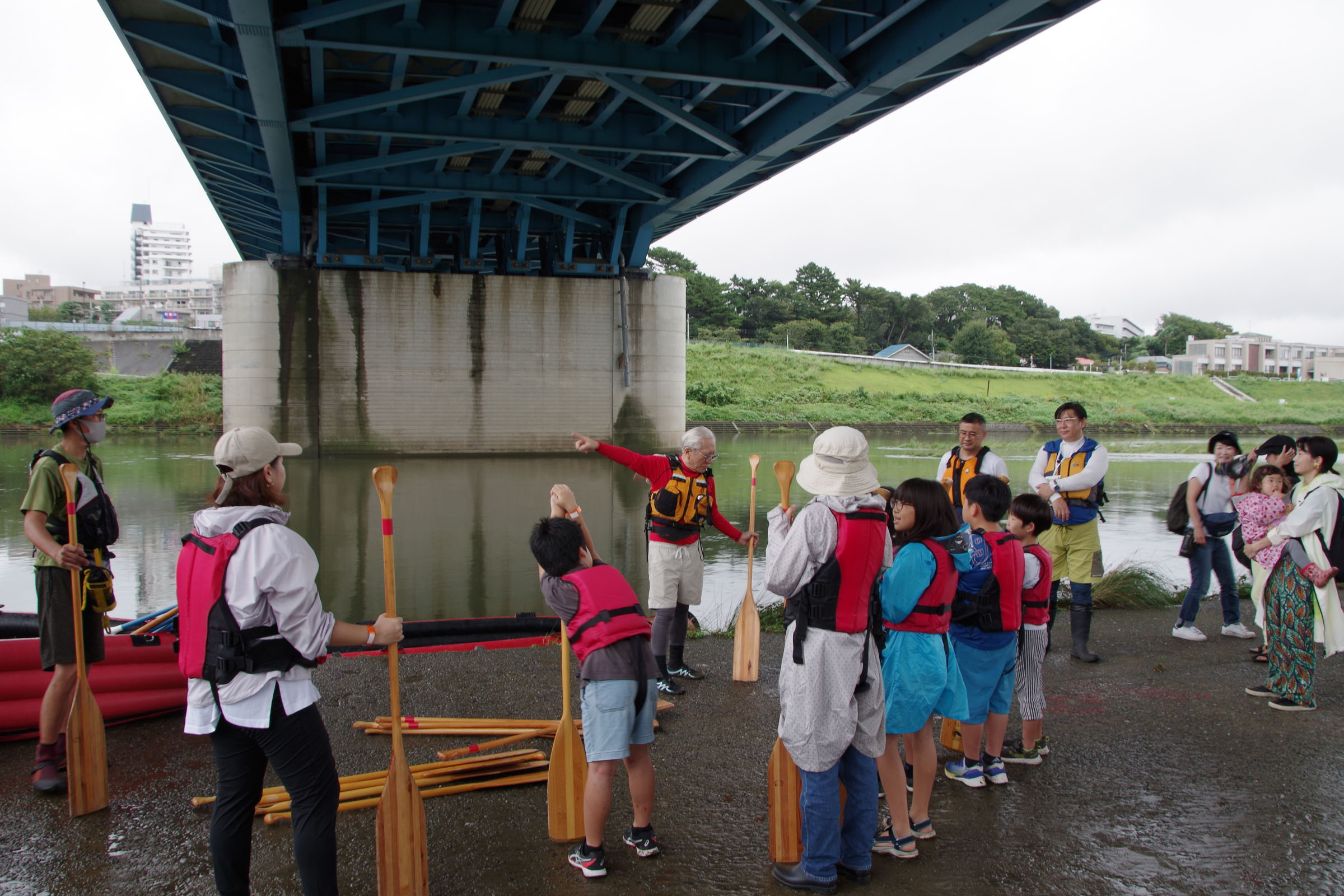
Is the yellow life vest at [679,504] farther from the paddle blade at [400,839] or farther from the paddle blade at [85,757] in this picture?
the paddle blade at [85,757]

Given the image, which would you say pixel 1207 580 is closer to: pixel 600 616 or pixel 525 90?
pixel 600 616

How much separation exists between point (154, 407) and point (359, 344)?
21.1 metres

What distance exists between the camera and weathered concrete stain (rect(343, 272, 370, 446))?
84.0ft

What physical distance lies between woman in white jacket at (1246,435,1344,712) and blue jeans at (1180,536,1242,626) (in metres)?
1.47

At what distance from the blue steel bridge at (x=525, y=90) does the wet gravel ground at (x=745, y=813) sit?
9042 millimetres

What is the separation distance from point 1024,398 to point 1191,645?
173 ft

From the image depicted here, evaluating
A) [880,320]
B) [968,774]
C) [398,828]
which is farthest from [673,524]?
[880,320]

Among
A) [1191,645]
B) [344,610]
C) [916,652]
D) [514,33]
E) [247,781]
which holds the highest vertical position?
[514,33]

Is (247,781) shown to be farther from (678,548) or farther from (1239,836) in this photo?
(1239,836)

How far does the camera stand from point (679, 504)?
5285mm

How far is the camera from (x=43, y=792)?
151 inches

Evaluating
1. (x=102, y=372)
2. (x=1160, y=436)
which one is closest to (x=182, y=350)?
(x=102, y=372)

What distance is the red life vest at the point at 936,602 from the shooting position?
334 cm

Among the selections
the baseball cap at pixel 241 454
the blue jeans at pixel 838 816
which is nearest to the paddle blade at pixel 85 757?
the baseball cap at pixel 241 454
